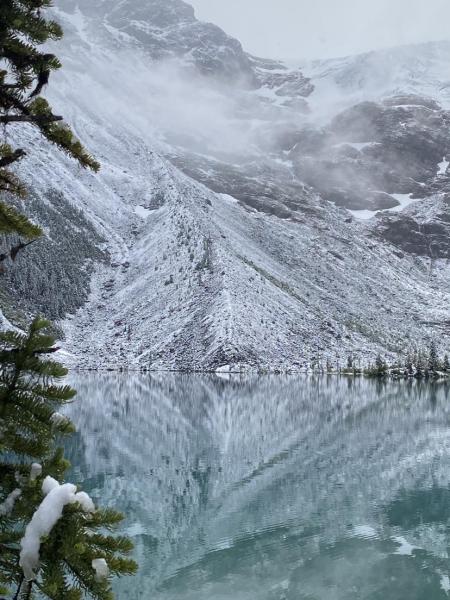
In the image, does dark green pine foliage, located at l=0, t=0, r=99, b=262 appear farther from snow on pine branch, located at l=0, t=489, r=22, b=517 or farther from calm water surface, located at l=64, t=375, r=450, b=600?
calm water surface, located at l=64, t=375, r=450, b=600

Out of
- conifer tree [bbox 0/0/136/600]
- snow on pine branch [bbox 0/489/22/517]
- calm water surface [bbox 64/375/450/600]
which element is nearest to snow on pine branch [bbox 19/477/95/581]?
conifer tree [bbox 0/0/136/600]

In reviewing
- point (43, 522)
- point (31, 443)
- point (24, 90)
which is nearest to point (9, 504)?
point (31, 443)

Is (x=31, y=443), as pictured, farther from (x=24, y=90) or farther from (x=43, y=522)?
(x=24, y=90)

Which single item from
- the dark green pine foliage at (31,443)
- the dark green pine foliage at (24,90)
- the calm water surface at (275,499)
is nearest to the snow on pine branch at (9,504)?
the dark green pine foliage at (31,443)

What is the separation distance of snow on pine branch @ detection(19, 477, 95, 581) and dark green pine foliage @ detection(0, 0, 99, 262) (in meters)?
2.59

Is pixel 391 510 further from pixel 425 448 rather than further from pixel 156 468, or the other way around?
pixel 425 448

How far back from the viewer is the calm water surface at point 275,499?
1131 inches

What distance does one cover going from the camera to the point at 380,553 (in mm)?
32656

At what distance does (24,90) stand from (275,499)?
42.0 meters

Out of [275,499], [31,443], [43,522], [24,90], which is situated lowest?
[275,499]

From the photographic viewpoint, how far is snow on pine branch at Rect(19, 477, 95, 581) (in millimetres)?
4594

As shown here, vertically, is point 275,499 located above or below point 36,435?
below

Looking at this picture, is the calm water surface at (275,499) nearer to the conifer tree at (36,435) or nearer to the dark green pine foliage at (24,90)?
the conifer tree at (36,435)

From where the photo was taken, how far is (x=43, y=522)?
4.62 metres
